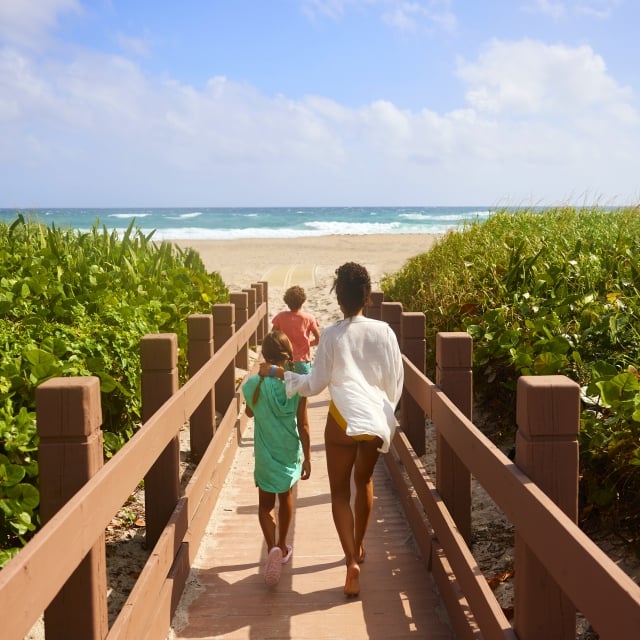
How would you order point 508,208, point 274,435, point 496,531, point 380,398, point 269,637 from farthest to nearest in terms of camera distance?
point 508,208, point 496,531, point 274,435, point 380,398, point 269,637

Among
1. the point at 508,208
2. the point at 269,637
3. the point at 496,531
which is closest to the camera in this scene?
the point at 269,637

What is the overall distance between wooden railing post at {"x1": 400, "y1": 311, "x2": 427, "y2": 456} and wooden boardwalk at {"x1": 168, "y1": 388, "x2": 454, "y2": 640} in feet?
2.53

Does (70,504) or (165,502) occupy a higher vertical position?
(70,504)

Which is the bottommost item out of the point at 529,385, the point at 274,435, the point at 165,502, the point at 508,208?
the point at 165,502

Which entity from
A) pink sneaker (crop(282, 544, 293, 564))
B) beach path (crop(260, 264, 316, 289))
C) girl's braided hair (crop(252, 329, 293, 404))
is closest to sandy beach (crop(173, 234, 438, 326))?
beach path (crop(260, 264, 316, 289))

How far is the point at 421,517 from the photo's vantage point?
183 inches

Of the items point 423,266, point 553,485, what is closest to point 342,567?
point 553,485

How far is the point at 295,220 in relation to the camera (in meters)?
80.7

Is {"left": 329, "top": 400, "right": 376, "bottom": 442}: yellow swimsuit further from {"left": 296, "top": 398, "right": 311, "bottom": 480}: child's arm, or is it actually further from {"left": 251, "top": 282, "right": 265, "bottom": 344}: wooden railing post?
{"left": 251, "top": 282, "right": 265, "bottom": 344}: wooden railing post

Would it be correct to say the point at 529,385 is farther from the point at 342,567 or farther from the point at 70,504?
the point at 342,567

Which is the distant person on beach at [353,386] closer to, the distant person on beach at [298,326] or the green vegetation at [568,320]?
the green vegetation at [568,320]

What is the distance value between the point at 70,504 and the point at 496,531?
10.8 feet

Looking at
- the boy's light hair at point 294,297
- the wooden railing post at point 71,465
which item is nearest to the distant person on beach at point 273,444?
the wooden railing post at point 71,465

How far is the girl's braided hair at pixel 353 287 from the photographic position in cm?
407
